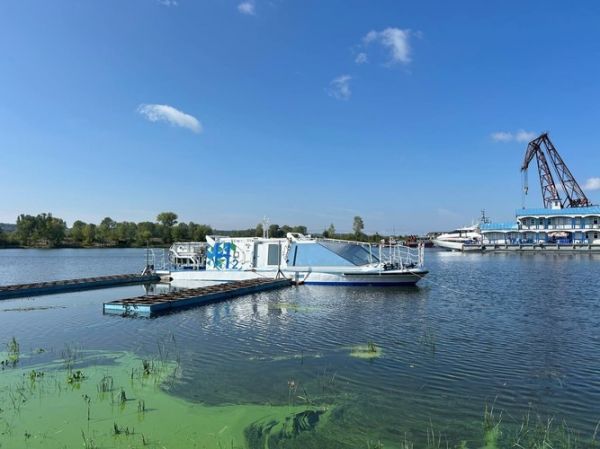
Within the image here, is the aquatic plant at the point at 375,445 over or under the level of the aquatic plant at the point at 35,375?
over

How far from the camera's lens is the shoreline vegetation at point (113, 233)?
142 meters

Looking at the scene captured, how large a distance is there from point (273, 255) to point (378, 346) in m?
24.1

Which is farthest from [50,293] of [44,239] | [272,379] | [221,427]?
[44,239]

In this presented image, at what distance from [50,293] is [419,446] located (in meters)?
31.2

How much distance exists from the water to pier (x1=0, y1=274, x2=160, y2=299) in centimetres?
269

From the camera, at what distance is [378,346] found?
16.3 meters

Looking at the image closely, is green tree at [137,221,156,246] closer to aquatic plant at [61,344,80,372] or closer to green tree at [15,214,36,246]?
green tree at [15,214,36,246]

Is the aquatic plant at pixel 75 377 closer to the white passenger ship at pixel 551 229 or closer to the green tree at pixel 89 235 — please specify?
the white passenger ship at pixel 551 229

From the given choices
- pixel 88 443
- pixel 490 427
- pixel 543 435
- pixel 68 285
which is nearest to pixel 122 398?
Result: pixel 88 443

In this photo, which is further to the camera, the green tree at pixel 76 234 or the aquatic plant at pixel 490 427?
the green tree at pixel 76 234

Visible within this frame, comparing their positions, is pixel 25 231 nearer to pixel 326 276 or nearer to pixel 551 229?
pixel 326 276

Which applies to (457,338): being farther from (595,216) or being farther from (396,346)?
(595,216)

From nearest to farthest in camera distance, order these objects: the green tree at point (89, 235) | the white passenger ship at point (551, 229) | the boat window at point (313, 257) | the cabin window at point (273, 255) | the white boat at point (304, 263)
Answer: the white boat at point (304, 263), the boat window at point (313, 257), the cabin window at point (273, 255), the white passenger ship at point (551, 229), the green tree at point (89, 235)

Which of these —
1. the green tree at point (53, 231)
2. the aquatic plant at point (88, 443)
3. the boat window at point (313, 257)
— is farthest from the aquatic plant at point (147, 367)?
the green tree at point (53, 231)
